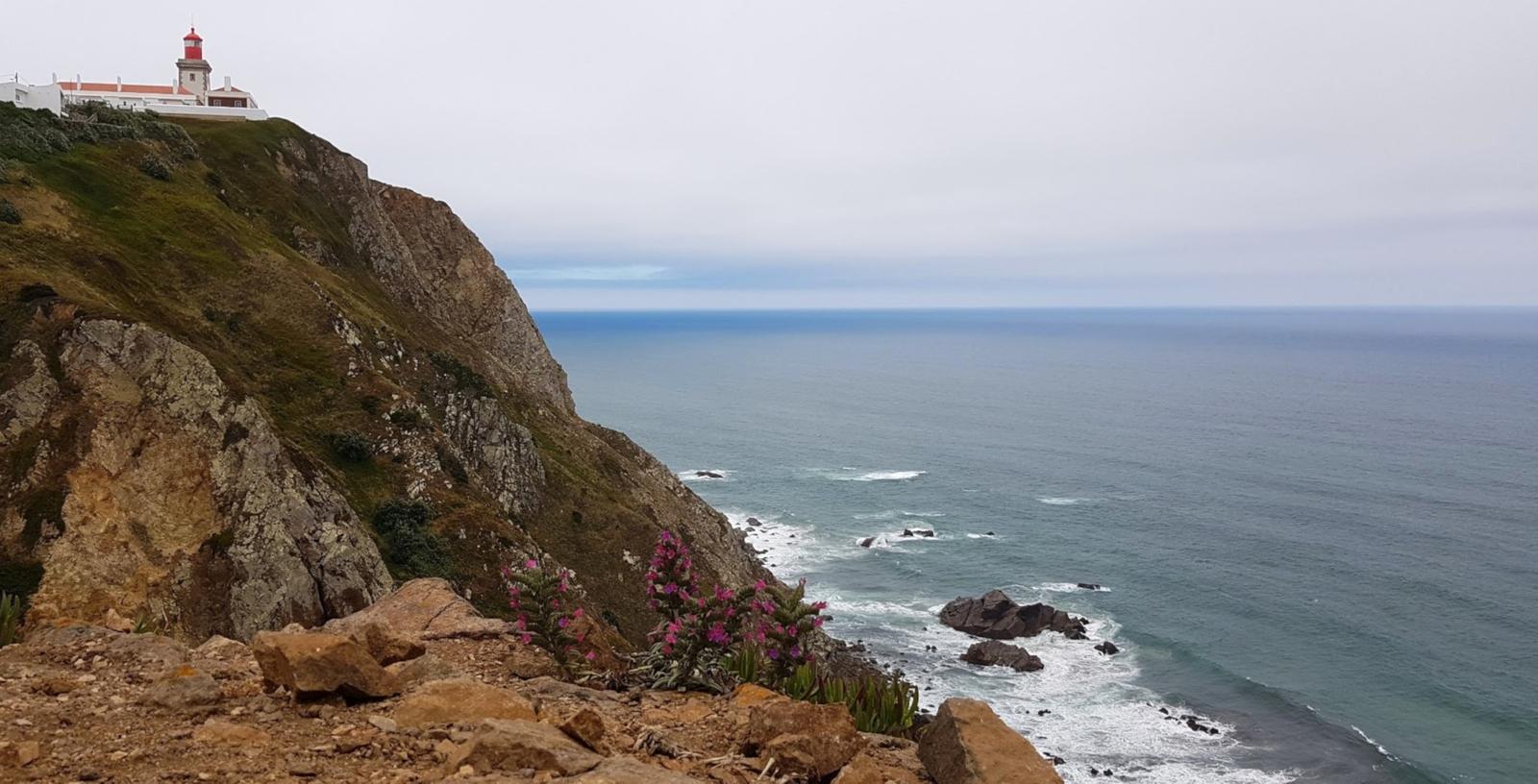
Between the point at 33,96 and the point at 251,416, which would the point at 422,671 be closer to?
the point at 251,416

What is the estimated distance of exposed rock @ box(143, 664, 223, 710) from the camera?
9.09 meters

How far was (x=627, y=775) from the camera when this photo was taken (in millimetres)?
7109

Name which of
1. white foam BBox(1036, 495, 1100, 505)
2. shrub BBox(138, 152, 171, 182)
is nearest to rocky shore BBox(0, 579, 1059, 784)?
shrub BBox(138, 152, 171, 182)

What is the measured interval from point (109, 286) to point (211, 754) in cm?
3374

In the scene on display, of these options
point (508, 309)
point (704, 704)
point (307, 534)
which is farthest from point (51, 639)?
point (508, 309)

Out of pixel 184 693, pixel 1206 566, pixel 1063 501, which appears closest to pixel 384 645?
pixel 184 693

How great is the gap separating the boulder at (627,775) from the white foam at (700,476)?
10598 centimetres

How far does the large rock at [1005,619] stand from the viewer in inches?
2552

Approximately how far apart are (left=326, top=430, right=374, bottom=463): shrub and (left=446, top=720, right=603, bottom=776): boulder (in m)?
34.2

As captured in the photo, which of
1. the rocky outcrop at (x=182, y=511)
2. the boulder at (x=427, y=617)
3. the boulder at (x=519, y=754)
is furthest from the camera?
the rocky outcrop at (x=182, y=511)

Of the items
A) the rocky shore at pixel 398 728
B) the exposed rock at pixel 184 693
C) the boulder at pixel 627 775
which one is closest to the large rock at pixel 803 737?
the rocky shore at pixel 398 728

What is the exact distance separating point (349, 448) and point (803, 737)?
35132 millimetres

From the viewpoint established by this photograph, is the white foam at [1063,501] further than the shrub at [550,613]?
Yes

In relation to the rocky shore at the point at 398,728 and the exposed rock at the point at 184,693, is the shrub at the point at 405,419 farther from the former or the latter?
the exposed rock at the point at 184,693
